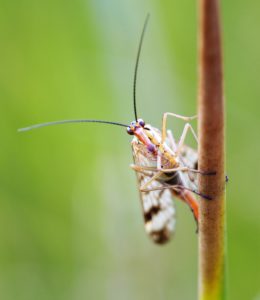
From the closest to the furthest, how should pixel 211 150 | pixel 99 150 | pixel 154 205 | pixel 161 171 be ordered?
pixel 211 150, pixel 161 171, pixel 154 205, pixel 99 150

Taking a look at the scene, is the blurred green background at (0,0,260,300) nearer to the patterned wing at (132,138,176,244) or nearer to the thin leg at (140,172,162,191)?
the patterned wing at (132,138,176,244)

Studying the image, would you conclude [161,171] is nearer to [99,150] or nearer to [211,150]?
[99,150]

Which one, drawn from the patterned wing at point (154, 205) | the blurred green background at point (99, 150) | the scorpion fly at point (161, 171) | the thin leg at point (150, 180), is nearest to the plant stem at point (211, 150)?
the scorpion fly at point (161, 171)

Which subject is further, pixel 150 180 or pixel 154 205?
pixel 154 205

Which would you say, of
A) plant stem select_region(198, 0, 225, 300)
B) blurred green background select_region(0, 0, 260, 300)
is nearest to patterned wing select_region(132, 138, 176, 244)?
blurred green background select_region(0, 0, 260, 300)

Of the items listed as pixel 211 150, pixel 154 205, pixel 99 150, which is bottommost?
pixel 154 205

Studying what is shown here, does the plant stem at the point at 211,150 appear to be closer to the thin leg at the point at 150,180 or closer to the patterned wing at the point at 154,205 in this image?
the thin leg at the point at 150,180

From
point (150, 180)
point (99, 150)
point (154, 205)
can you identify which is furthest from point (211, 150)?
point (99, 150)

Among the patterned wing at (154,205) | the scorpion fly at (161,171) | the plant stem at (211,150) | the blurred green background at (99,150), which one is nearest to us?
the plant stem at (211,150)

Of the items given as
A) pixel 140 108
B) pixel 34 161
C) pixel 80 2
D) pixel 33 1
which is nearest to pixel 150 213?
pixel 140 108
